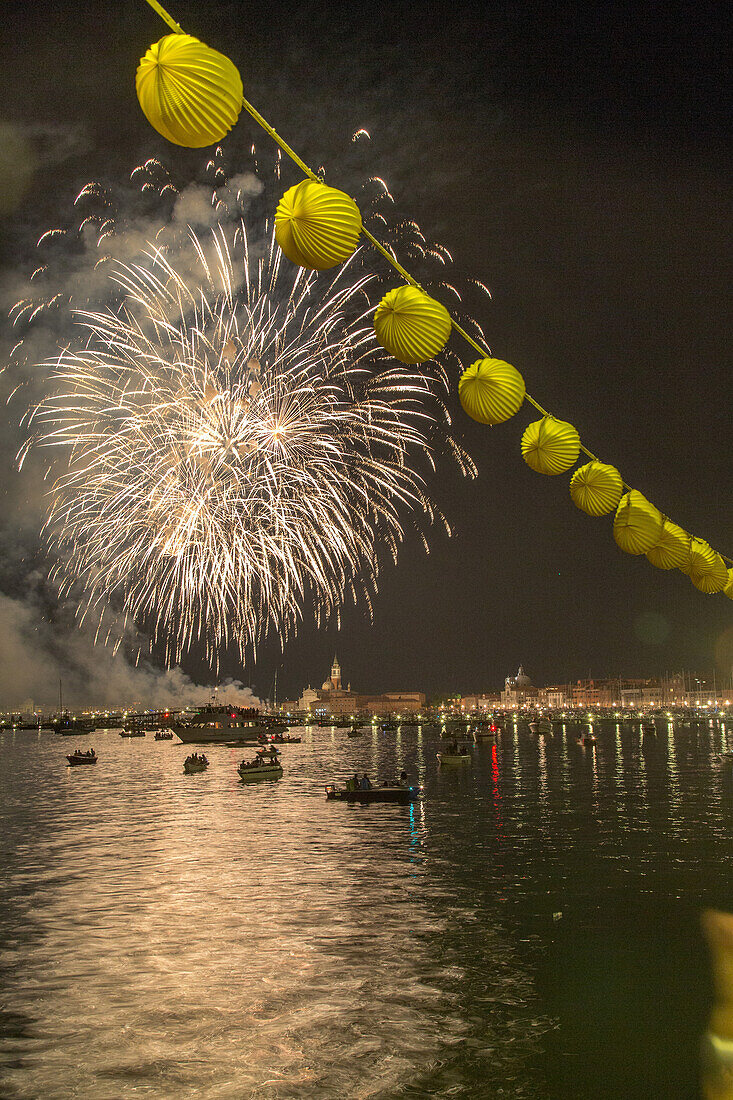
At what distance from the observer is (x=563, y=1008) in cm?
1116

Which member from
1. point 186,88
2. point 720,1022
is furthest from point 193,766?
point 186,88

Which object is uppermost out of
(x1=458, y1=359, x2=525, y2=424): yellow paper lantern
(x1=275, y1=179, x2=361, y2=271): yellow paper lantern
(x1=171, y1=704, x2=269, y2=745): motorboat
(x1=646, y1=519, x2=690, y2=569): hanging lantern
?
(x1=275, y1=179, x2=361, y2=271): yellow paper lantern

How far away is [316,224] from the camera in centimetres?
424

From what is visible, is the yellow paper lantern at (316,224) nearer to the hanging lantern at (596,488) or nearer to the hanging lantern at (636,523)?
the hanging lantern at (596,488)

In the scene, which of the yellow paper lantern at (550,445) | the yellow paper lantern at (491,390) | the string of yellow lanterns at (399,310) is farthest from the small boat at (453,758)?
the yellow paper lantern at (491,390)

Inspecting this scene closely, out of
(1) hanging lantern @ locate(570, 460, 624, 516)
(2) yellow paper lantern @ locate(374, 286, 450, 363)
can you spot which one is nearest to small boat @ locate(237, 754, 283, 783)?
(1) hanging lantern @ locate(570, 460, 624, 516)

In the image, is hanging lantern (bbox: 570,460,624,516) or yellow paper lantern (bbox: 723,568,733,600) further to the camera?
yellow paper lantern (bbox: 723,568,733,600)

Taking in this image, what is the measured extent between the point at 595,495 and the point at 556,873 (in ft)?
53.8

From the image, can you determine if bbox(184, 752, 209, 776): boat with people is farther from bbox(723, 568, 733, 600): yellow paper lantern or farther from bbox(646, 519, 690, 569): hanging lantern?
bbox(646, 519, 690, 569): hanging lantern

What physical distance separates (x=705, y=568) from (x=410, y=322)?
4.92 meters

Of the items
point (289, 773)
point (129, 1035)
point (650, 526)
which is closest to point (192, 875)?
point (129, 1035)

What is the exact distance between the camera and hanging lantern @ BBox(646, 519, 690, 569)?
25.1 ft

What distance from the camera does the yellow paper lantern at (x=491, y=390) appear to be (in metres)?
5.80

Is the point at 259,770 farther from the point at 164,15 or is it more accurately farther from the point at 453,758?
the point at 164,15
